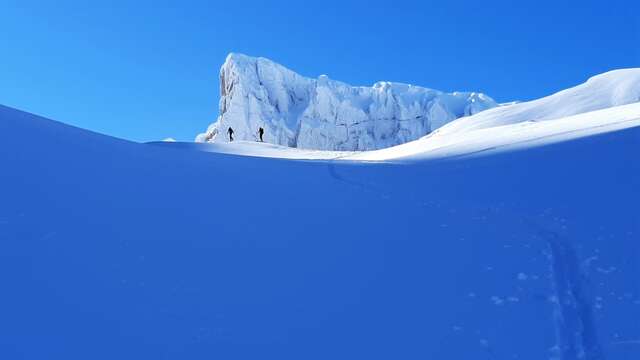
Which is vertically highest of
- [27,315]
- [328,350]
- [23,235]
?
[23,235]

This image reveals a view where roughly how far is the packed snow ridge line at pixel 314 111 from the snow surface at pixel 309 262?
72.3 m

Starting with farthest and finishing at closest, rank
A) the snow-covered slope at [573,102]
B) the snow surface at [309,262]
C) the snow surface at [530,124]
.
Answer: the snow-covered slope at [573,102] < the snow surface at [530,124] < the snow surface at [309,262]

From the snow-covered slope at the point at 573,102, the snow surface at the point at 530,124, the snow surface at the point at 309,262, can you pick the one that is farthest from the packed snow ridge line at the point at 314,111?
the snow surface at the point at 309,262

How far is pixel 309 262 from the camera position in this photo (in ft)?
14.8

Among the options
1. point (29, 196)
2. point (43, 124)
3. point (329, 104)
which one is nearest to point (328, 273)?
point (29, 196)

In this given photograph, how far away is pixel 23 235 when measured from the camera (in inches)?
176

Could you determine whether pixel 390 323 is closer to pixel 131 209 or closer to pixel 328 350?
pixel 328 350

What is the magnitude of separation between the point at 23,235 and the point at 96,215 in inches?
29.1

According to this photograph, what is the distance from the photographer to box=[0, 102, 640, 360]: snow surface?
3.36m

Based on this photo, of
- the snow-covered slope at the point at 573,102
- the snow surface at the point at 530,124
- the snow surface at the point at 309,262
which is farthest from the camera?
the snow-covered slope at the point at 573,102

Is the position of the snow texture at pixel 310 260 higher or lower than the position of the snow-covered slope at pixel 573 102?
lower

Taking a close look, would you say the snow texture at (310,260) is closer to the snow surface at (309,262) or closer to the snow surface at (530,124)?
the snow surface at (309,262)

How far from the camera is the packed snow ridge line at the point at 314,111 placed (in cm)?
8062

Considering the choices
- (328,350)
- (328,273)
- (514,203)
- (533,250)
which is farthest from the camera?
(514,203)
